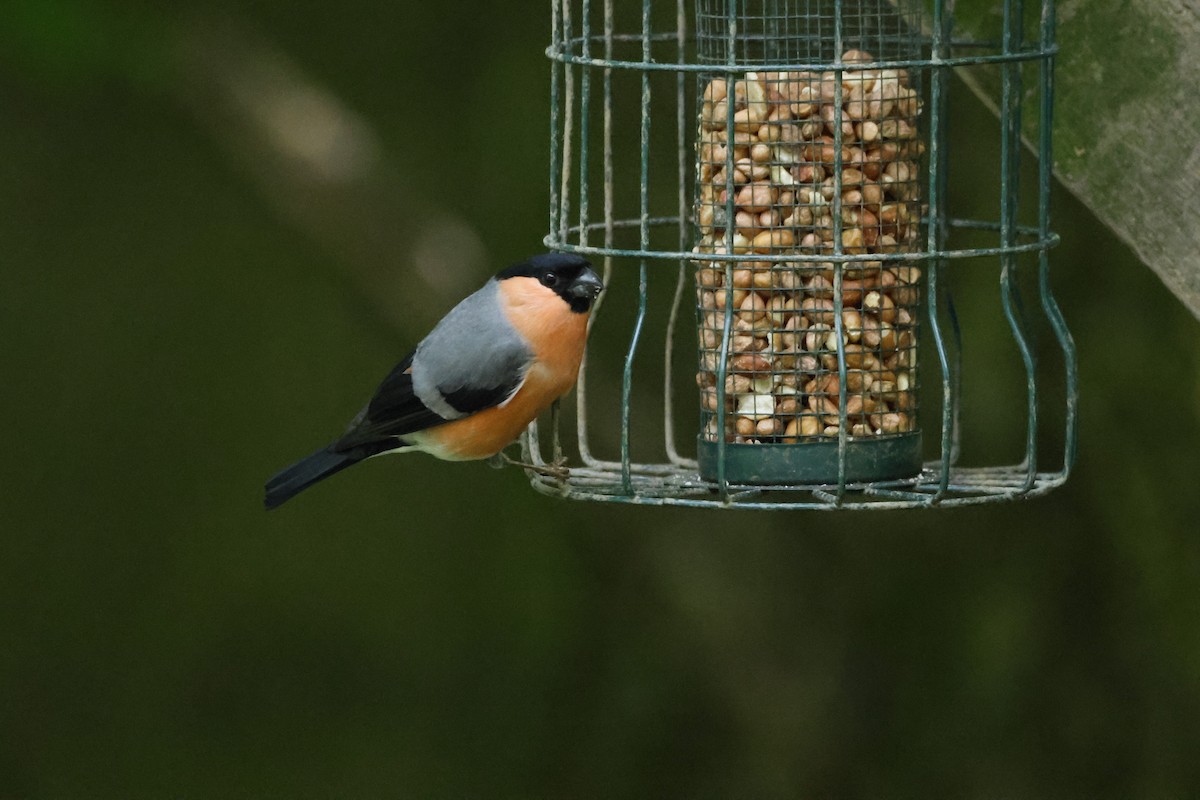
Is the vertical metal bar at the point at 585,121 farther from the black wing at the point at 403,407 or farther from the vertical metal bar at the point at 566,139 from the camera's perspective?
the black wing at the point at 403,407

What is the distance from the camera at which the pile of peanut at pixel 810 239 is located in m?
3.57

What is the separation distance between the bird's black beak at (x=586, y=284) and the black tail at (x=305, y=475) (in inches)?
38.3

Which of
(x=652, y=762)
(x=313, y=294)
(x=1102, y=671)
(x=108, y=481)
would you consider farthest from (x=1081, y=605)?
(x=108, y=481)

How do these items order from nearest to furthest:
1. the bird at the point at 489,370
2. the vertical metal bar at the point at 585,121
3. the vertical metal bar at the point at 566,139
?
1. the vertical metal bar at the point at 585,121
2. the vertical metal bar at the point at 566,139
3. the bird at the point at 489,370

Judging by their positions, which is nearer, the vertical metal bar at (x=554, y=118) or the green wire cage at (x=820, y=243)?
the green wire cage at (x=820, y=243)

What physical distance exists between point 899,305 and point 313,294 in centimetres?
306

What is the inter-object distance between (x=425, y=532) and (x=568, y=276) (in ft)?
8.20

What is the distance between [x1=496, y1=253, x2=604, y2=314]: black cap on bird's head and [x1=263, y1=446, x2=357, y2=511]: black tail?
85 cm

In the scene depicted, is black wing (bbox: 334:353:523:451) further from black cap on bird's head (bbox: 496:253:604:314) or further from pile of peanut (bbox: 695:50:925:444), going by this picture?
pile of peanut (bbox: 695:50:925:444)

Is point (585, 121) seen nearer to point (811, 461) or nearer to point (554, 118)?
point (554, 118)

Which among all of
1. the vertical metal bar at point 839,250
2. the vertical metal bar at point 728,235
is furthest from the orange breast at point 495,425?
the vertical metal bar at point 839,250

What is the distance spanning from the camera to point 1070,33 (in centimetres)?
334

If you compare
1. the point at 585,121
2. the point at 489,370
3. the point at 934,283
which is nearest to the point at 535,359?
the point at 489,370

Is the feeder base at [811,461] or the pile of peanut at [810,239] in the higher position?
the pile of peanut at [810,239]
